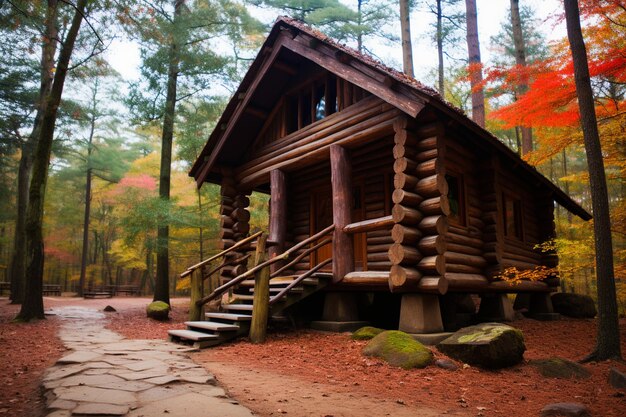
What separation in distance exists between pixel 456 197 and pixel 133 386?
8404mm

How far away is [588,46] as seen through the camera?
1021cm

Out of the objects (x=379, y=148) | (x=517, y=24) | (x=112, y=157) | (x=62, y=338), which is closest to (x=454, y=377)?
(x=379, y=148)

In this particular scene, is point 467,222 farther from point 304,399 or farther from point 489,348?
point 304,399

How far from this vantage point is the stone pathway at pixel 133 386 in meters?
3.91

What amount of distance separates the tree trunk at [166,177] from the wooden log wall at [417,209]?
36.6ft

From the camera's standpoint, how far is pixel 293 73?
12094mm

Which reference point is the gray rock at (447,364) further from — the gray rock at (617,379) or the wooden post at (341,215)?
the wooden post at (341,215)

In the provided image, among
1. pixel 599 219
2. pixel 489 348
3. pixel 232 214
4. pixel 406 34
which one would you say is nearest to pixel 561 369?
pixel 489 348

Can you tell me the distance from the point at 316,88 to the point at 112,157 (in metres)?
25.3

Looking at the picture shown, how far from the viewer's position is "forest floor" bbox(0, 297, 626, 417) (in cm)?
455

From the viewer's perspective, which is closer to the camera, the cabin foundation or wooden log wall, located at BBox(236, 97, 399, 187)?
the cabin foundation

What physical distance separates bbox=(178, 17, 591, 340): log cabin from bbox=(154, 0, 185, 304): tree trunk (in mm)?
4202

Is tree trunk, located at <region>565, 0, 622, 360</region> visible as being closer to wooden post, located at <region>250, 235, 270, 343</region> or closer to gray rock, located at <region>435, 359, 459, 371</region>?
gray rock, located at <region>435, 359, 459, 371</region>

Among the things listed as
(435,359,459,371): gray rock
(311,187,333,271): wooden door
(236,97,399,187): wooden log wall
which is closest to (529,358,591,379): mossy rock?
(435,359,459,371): gray rock
